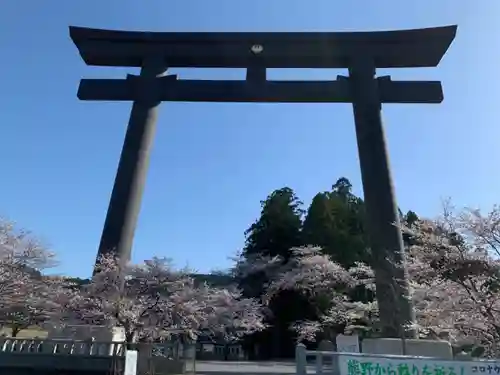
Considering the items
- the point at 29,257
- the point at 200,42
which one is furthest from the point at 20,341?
the point at 200,42

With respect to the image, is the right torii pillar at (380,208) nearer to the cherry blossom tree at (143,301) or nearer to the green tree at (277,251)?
the cherry blossom tree at (143,301)

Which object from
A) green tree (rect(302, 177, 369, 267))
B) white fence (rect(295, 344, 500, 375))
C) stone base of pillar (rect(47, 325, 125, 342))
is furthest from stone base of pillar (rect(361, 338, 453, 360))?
green tree (rect(302, 177, 369, 267))

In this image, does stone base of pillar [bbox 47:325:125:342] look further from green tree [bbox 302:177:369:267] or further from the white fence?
green tree [bbox 302:177:369:267]

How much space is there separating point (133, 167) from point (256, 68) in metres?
5.79

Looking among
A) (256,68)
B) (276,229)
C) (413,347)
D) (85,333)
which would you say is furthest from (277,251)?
(413,347)

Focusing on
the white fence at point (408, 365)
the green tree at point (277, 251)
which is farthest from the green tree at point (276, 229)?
the white fence at point (408, 365)

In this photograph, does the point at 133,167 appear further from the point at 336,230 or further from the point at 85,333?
the point at 336,230

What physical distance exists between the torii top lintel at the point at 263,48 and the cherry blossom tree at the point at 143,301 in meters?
7.58

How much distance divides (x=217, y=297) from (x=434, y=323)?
8.78 metres

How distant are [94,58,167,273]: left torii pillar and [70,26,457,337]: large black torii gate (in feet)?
0.12

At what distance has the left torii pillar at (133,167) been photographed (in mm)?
15141

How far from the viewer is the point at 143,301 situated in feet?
49.5

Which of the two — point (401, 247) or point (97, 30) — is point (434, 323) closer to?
point (401, 247)

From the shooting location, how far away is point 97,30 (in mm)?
17016
